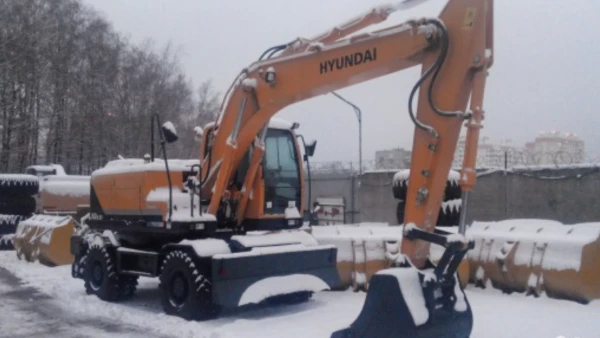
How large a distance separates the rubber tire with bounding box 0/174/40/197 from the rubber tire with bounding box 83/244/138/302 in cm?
912

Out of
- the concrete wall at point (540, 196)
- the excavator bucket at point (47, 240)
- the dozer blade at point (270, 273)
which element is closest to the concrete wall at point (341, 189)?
the concrete wall at point (540, 196)

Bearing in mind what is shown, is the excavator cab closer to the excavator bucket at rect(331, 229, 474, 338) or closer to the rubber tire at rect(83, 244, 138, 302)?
the rubber tire at rect(83, 244, 138, 302)

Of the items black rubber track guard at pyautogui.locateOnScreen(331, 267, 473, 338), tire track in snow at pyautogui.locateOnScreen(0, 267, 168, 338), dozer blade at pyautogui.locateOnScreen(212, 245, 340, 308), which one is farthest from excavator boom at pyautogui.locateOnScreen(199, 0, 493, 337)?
tire track in snow at pyautogui.locateOnScreen(0, 267, 168, 338)

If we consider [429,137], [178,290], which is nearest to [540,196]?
[178,290]

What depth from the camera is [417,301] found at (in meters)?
6.02

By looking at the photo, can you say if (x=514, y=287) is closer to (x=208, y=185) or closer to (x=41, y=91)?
(x=208, y=185)

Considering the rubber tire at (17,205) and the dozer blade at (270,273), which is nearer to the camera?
the dozer blade at (270,273)

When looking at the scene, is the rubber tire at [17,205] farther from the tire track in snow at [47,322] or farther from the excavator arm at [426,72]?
the excavator arm at [426,72]

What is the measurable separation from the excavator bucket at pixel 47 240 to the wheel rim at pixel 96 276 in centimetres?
421

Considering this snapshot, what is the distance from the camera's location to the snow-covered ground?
7.96 metres

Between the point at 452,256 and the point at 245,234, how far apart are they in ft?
14.6

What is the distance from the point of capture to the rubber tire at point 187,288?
8469 millimetres

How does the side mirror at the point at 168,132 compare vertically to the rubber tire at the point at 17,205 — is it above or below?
above

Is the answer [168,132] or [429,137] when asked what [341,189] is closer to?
[168,132]
